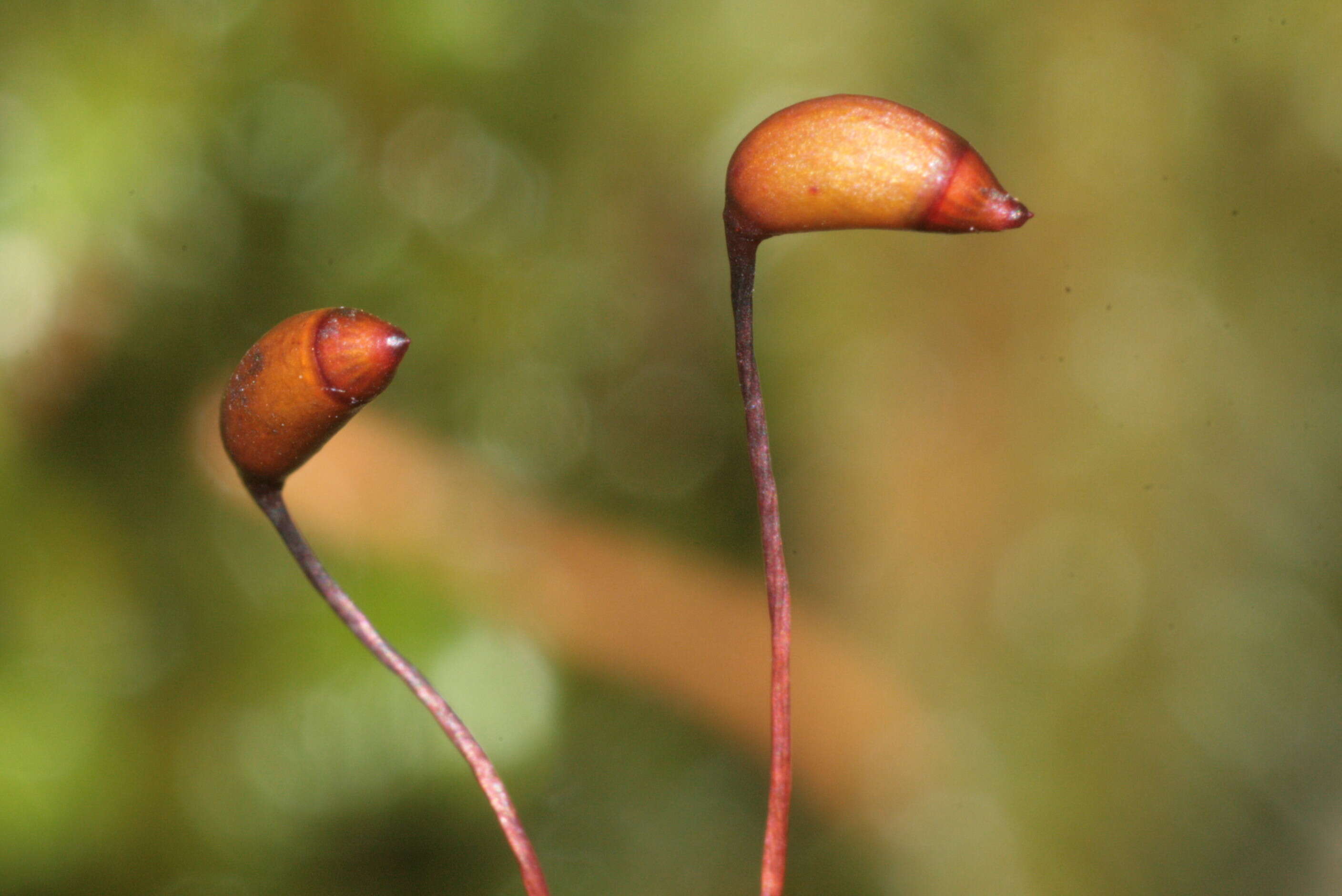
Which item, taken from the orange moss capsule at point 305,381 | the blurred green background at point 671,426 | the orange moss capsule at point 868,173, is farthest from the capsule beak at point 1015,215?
the blurred green background at point 671,426

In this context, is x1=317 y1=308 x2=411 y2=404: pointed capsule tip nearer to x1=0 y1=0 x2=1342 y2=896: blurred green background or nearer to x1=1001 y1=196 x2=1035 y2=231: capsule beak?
x1=1001 y1=196 x2=1035 y2=231: capsule beak

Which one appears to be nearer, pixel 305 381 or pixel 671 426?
pixel 305 381

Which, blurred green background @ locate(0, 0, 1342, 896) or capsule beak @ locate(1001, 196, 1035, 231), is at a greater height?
capsule beak @ locate(1001, 196, 1035, 231)

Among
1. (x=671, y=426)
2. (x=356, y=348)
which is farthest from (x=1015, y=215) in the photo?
(x=671, y=426)

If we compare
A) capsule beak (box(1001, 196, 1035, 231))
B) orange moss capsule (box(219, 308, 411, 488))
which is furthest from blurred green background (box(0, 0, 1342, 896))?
capsule beak (box(1001, 196, 1035, 231))

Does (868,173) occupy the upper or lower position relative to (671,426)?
upper

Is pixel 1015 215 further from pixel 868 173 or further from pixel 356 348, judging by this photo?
pixel 356 348

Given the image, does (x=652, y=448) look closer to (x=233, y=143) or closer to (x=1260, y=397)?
(x=233, y=143)

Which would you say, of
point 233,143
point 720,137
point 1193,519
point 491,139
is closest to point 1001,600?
point 1193,519

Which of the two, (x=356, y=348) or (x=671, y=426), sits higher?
(x=356, y=348)
